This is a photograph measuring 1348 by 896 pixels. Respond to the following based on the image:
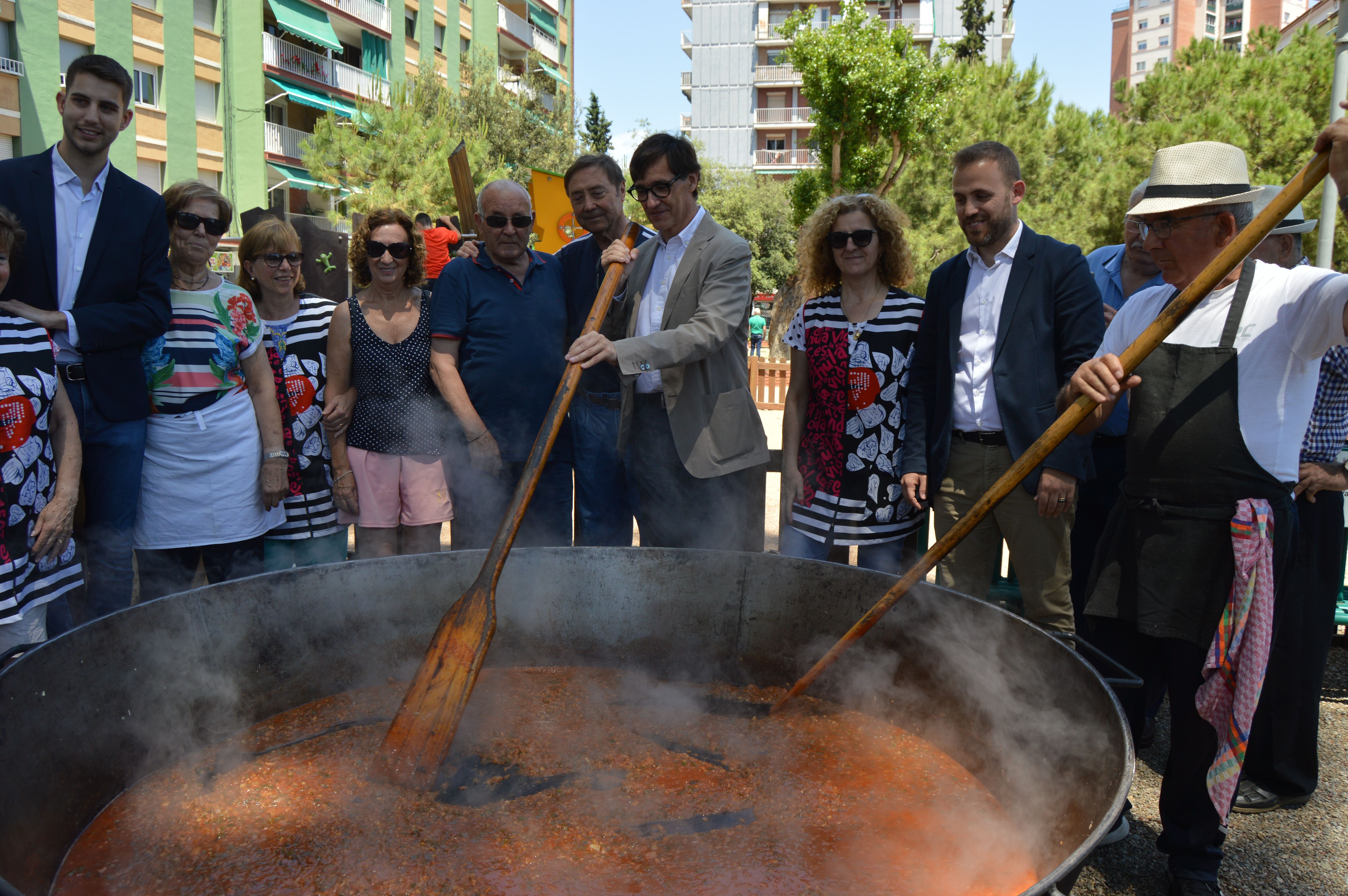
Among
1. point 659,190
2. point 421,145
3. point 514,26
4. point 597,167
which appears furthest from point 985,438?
point 514,26

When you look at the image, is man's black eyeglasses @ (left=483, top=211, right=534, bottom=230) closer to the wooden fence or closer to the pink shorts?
the pink shorts

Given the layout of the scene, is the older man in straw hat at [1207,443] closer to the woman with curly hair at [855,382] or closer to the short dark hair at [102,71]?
the woman with curly hair at [855,382]

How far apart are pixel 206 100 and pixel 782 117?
3102 cm

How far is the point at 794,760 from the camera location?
2.26 meters

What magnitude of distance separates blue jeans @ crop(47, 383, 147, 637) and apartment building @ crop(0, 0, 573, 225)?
12.0 meters

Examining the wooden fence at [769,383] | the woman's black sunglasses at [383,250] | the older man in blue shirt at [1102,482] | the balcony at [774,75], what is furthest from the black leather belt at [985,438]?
the balcony at [774,75]

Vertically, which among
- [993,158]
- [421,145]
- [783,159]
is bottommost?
[993,158]

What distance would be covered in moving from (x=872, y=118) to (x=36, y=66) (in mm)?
15188

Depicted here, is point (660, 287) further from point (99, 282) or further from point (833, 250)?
point (99, 282)

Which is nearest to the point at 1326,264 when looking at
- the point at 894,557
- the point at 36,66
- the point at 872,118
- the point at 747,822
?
the point at 894,557

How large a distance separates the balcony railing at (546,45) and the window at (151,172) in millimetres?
19562

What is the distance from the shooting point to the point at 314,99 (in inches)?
886

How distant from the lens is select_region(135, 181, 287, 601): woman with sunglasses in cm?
289

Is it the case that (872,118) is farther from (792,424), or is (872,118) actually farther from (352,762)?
(352,762)
